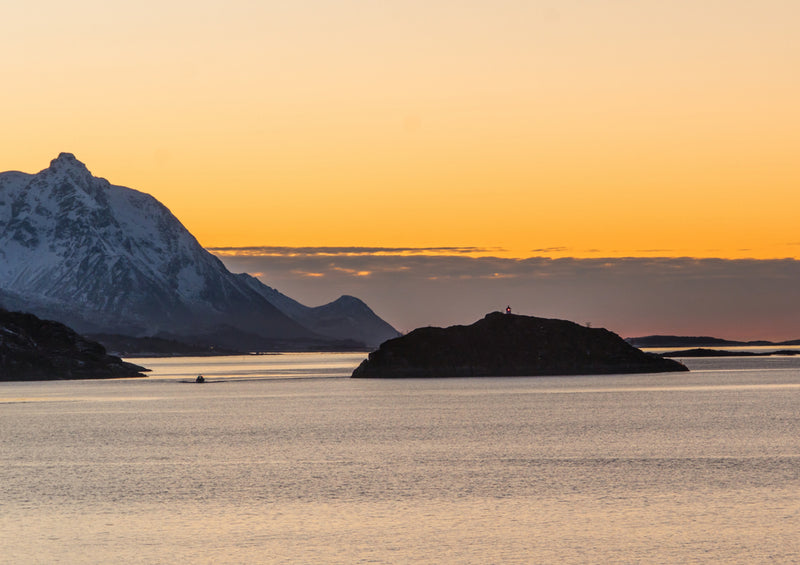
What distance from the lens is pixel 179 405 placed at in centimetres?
17838

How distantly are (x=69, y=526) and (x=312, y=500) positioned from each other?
13.4 metres

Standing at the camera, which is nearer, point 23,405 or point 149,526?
point 149,526

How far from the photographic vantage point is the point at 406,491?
212 feet

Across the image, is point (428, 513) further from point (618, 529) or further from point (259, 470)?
point (259, 470)

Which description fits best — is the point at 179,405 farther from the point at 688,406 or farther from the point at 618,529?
the point at 618,529

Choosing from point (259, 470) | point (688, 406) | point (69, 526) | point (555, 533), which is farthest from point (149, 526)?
point (688, 406)

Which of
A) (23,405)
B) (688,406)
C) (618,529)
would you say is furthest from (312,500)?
(23,405)

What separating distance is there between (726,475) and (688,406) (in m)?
89.4

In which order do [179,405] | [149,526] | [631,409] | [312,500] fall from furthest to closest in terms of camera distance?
1. [179,405]
2. [631,409]
3. [312,500]
4. [149,526]

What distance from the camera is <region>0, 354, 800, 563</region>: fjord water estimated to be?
46.3 meters

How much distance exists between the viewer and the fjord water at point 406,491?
152 ft

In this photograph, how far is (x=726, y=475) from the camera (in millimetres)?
70875

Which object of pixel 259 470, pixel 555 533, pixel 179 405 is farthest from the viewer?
pixel 179 405

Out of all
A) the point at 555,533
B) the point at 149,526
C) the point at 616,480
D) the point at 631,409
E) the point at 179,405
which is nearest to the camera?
the point at 555,533
